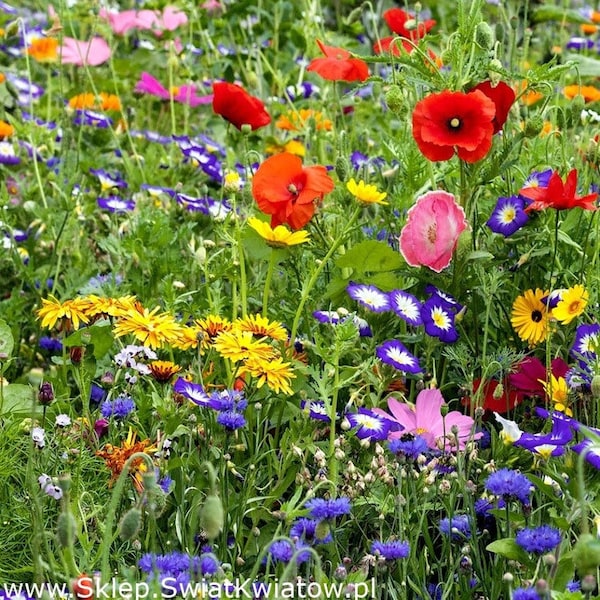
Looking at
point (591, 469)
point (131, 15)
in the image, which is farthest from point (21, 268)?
point (131, 15)

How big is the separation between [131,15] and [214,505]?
10.1 ft

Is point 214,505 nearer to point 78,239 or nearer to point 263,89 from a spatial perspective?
point 78,239

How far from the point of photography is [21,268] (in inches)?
97.7

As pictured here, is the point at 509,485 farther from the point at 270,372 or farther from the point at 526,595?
the point at 270,372

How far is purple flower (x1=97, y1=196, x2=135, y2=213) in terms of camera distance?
8.80ft

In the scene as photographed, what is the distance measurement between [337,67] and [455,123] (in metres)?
0.67

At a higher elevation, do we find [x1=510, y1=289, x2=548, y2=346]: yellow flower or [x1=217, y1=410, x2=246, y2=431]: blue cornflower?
[x1=217, y1=410, x2=246, y2=431]: blue cornflower

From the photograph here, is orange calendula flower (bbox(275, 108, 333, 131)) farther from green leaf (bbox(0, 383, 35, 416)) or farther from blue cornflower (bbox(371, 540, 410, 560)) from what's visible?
blue cornflower (bbox(371, 540, 410, 560))

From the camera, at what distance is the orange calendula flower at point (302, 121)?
2.97m

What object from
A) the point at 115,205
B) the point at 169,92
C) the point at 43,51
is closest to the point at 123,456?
the point at 115,205

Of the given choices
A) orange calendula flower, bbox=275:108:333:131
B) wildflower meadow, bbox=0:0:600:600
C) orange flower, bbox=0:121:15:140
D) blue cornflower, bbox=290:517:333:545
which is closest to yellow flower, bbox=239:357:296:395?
wildflower meadow, bbox=0:0:600:600

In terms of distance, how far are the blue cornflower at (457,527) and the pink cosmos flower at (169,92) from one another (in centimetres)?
192

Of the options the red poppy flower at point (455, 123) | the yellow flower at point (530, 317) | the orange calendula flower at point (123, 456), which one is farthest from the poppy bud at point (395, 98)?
the orange calendula flower at point (123, 456)

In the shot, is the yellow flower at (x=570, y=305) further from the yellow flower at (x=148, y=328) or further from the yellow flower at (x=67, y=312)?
the yellow flower at (x=67, y=312)
